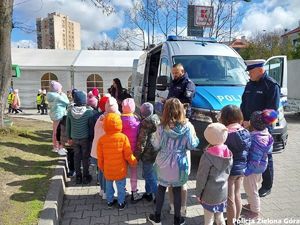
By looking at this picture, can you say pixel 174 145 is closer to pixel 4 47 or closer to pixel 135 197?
pixel 135 197

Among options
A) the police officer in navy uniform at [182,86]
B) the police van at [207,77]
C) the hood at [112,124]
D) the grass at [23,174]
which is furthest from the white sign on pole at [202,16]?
the hood at [112,124]

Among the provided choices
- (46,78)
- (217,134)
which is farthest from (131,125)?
(46,78)

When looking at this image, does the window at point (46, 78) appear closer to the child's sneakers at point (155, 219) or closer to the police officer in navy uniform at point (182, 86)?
the police officer in navy uniform at point (182, 86)

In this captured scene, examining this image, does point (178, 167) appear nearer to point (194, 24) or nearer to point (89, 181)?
point (89, 181)

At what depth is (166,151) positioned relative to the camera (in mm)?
3854

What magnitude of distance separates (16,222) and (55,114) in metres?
3.75

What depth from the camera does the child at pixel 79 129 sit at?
5.42m

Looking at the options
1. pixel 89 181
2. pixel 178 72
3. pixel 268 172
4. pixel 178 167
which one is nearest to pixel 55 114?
pixel 89 181

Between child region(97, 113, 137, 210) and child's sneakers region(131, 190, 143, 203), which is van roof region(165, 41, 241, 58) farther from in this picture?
child's sneakers region(131, 190, 143, 203)

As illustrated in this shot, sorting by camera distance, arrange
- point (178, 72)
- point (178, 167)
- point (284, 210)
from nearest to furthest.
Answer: point (178, 167)
point (284, 210)
point (178, 72)

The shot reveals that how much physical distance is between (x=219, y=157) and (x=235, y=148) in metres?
0.35

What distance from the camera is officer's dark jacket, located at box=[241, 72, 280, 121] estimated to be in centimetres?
445

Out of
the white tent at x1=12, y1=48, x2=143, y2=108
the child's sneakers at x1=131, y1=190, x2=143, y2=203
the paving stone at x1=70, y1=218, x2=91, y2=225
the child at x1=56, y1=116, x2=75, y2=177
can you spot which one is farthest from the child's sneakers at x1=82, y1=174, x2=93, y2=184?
the white tent at x1=12, y1=48, x2=143, y2=108

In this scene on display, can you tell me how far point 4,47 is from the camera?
8219mm
